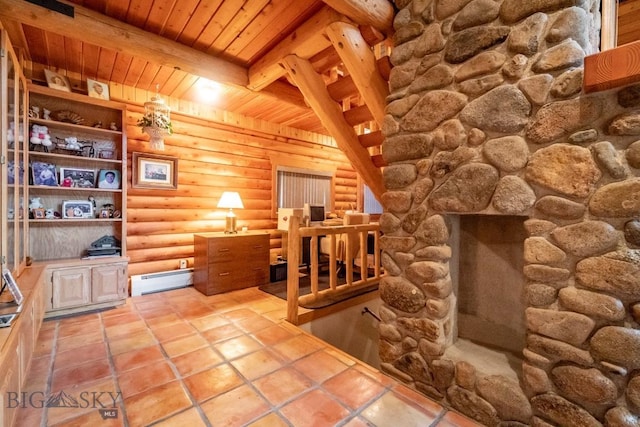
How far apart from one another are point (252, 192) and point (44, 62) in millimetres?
2717

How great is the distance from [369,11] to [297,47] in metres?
0.74

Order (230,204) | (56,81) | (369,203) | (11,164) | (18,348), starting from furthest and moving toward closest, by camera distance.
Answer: (369,203) → (230,204) → (56,81) → (11,164) → (18,348)

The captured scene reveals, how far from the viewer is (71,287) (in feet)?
9.00

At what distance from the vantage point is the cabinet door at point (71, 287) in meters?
2.67

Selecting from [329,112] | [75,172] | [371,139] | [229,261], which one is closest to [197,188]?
[229,261]

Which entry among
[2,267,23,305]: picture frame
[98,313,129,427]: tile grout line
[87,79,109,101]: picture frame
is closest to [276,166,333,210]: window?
[87,79,109,101]: picture frame

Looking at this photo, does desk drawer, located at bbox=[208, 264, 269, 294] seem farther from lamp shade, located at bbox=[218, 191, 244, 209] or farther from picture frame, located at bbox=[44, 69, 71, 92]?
picture frame, located at bbox=[44, 69, 71, 92]

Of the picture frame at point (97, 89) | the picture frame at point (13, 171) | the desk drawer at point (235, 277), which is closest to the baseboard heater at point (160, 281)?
the desk drawer at point (235, 277)

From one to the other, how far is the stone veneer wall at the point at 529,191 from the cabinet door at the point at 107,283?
2908mm

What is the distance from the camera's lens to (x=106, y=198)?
3314mm

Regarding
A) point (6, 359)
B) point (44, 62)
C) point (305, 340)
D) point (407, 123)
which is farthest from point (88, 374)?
point (44, 62)

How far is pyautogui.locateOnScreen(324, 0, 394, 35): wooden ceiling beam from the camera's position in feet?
6.00

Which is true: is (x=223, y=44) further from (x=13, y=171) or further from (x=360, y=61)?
(x=13, y=171)

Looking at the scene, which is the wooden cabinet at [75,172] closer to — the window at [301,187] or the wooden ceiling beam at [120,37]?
the wooden ceiling beam at [120,37]
